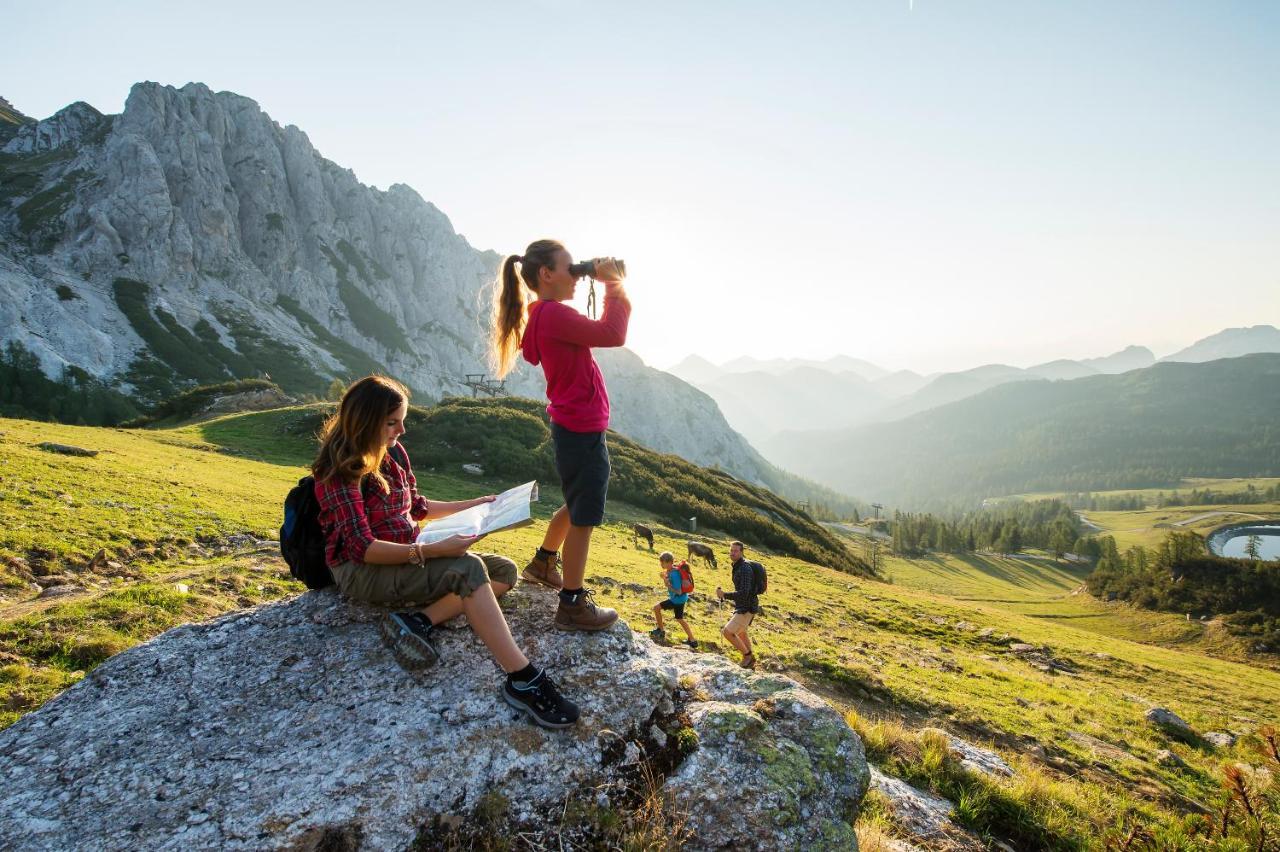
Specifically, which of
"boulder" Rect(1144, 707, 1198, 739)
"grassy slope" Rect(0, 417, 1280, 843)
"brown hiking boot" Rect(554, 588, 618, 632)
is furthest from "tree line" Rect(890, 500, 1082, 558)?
"brown hiking boot" Rect(554, 588, 618, 632)

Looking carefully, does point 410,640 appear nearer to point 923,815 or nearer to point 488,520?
point 488,520

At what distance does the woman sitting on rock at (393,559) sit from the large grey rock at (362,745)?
245 mm

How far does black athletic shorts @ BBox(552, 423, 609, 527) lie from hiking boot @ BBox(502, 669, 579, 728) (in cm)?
157

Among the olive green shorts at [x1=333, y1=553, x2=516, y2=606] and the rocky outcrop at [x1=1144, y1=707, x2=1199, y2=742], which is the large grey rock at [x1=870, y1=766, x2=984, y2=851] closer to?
the olive green shorts at [x1=333, y1=553, x2=516, y2=606]

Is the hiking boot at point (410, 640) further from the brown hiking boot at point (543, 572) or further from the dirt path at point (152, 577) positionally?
the dirt path at point (152, 577)

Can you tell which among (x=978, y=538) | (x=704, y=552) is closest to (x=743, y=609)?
(x=704, y=552)

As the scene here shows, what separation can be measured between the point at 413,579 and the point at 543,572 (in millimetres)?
1986

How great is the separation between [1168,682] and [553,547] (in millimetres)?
34513

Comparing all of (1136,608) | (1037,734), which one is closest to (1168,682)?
(1037,734)

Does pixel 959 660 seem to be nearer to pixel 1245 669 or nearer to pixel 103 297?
pixel 1245 669

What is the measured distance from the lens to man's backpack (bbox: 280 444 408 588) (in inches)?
208

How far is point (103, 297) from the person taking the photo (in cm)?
9650

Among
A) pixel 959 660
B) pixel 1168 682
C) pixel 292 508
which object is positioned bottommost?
pixel 1168 682

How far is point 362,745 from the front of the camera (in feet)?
13.6
